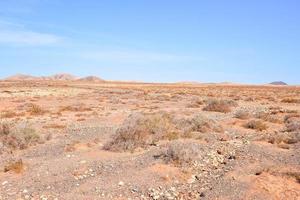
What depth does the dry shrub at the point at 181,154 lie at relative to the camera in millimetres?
16281

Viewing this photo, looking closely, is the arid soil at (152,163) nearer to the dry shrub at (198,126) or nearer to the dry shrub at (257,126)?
the dry shrub at (198,126)

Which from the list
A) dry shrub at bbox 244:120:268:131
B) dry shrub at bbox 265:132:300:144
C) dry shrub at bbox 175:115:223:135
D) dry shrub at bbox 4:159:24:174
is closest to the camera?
dry shrub at bbox 4:159:24:174

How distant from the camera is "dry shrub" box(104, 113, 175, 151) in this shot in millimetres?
19250

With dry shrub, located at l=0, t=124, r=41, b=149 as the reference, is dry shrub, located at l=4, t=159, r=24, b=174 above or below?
below

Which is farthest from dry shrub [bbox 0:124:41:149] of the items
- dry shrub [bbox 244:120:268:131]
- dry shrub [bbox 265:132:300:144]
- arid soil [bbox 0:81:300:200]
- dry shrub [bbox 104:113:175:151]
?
dry shrub [bbox 244:120:268:131]

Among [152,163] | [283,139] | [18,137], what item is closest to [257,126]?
[283,139]

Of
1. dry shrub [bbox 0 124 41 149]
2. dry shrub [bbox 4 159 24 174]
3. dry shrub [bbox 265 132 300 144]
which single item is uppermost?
dry shrub [bbox 265 132 300 144]

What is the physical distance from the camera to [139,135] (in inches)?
802

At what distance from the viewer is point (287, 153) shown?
17797mm

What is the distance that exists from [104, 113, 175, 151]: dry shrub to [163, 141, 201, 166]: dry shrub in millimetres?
2447

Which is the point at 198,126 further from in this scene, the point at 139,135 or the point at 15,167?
the point at 15,167

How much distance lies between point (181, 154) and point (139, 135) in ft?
13.5

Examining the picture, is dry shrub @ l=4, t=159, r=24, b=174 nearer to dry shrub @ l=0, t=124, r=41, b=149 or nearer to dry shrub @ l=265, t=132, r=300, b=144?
dry shrub @ l=0, t=124, r=41, b=149

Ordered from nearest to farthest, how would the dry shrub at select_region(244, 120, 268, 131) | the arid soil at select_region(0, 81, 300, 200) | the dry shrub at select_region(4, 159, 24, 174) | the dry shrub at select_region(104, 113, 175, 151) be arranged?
the arid soil at select_region(0, 81, 300, 200), the dry shrub at select_region(4, 159, 24, 174), the dry shrub at select_region(104, 113, 175, 151), the dry shrub at select_region(244, 120, 268, 131)
